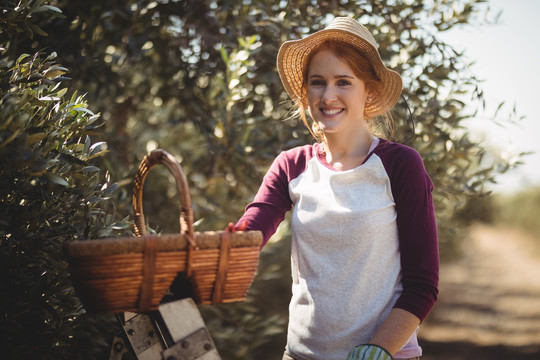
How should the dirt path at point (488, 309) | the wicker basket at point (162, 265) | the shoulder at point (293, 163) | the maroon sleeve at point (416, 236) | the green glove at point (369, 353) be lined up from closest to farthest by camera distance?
the wicker basket at point (162, 265)
the green glove at point (369, 353)
the maroon sleeve at point (416, 236)
the shoulder at point (293, 163)
the dirt path at point (488, 309)

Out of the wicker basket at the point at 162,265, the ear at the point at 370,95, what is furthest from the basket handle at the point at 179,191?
the ear at the point at 370,95

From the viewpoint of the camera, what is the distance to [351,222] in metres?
1.74

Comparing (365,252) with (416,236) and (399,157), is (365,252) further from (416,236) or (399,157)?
(399,157)

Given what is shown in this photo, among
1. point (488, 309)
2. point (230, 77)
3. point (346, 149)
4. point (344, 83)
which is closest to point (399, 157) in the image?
point (346, 149)

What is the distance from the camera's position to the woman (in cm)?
169

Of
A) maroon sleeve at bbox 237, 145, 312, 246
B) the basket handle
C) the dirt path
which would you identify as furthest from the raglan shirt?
the dirt path

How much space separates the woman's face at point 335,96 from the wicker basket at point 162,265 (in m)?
0.55

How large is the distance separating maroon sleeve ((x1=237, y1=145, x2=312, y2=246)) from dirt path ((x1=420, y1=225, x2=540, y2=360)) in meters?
5.52

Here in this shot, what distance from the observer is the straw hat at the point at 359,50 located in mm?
1926

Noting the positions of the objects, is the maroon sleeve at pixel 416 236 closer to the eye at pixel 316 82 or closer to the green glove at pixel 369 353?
the green glove at pixel 369 353

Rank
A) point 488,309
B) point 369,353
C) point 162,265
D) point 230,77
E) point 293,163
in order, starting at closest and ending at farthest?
point 162,265 < point 369,353 < point 293,163 < point 230,77 < point 488,309

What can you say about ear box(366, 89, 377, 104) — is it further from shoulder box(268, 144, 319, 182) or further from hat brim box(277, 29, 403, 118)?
shoulder box(268, 144, 319, 182)

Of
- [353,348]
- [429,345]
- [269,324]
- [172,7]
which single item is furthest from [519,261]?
[353,348]

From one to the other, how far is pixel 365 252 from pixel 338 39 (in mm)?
Result: 744
